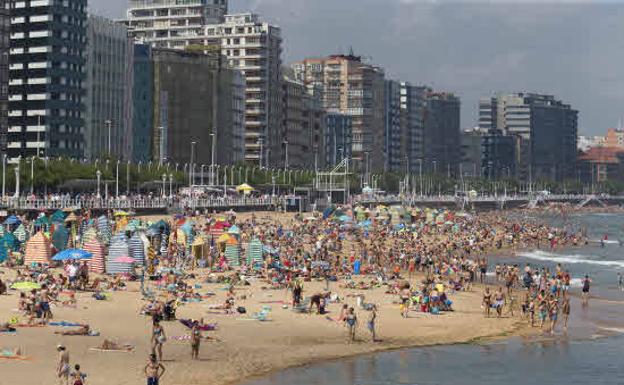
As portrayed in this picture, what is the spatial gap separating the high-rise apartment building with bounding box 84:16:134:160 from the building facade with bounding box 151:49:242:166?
17.8 feet

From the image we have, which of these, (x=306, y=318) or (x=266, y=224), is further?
(x=266, y=224)

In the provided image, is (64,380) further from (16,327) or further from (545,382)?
(545,382)

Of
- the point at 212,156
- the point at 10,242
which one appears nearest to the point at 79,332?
the point at 10,242

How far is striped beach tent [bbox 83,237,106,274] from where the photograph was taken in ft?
179

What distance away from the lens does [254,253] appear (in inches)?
2566

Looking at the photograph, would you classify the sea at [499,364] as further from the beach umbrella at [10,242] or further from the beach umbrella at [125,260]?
the beach umbrella at [10,242]

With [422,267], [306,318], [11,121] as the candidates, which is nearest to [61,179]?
[11,121]

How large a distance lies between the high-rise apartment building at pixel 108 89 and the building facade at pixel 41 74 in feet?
22.7

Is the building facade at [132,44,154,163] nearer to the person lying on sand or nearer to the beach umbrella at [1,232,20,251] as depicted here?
the beach umbrella at [1,232,20,251]

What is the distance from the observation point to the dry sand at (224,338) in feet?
109

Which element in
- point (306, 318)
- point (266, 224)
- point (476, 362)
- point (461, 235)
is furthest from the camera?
point (461, 235)

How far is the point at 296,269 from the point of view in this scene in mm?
64500

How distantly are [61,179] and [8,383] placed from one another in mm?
92134

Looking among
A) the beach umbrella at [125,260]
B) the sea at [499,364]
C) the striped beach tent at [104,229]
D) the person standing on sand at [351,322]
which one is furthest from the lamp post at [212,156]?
the person standing on sand at [351,322]
